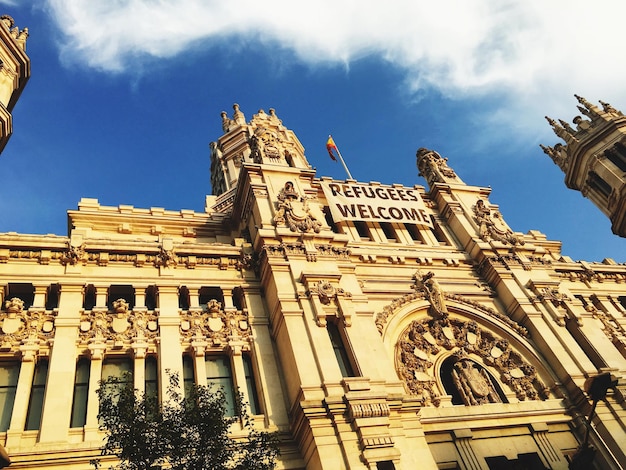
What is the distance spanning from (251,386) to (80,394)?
5.70 meters

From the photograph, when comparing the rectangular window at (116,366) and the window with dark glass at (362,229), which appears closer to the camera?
the rectangular window at (116,366)

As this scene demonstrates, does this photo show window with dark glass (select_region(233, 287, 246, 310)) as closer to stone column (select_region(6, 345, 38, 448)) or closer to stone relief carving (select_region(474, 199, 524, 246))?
stone column (select_region(6, 345, 38, 448))

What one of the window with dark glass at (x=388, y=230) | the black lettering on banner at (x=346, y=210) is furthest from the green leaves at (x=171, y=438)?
the window with dark glass at (x=388, y=230)

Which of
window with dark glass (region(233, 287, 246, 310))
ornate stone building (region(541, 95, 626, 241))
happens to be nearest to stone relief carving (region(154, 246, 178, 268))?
window with dark glass (region(233, 287, 246, 310))

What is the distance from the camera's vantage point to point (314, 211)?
1005 inches

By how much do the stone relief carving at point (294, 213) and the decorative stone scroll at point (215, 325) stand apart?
195 inches

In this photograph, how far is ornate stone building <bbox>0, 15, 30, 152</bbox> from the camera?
77.3 ft

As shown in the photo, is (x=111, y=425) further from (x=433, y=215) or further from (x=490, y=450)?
(x=433, y=215)

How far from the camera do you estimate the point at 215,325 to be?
19969 mm

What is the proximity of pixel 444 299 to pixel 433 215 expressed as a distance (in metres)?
7.85

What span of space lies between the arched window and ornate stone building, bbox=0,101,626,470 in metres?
0.09

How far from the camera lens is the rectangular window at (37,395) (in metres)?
15.9

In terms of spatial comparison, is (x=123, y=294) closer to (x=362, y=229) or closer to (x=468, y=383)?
Result: (x=362, y=229)

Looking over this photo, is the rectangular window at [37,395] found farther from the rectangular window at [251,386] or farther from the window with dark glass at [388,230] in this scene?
the window with dark glass at [388,230]
